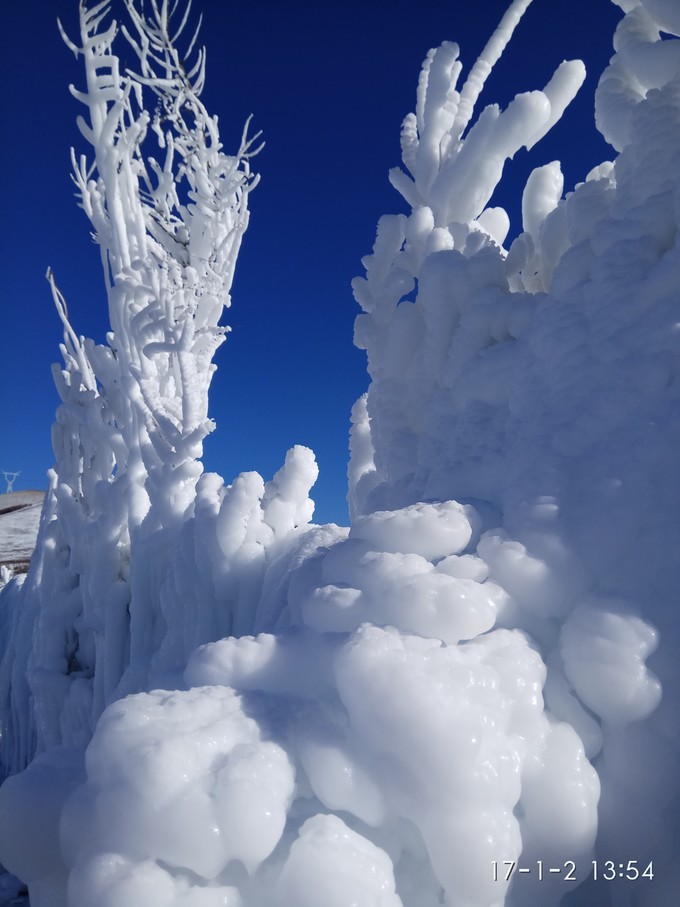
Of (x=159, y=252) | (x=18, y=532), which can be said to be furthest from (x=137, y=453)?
(x=18, y=532)

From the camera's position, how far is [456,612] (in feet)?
4.74

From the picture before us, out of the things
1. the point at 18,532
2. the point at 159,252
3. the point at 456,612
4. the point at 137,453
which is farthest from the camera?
the point at 18,532

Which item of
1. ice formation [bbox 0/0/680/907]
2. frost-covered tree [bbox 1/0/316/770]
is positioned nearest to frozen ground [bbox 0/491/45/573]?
frost-covered tree [bbox 1/0/316/770]

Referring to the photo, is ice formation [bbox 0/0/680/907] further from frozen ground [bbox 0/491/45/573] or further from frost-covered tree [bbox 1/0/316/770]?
frozen ground [bbox 0/491/45/573]

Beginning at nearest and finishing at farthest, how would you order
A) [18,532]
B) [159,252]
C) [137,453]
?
[137,453], [159,252], [18,532]

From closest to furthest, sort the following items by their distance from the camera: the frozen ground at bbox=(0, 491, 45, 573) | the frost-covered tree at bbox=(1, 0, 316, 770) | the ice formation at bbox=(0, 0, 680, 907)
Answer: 1. the ice formation at bbox=(0, 0, 680, 907)
2. the frost-covered tree at bbox=(1, 0, 316, 770)
3. the frozen ground at bbox=(0, 491, 45, 573)

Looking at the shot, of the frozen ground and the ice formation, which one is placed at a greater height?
the frozen ground

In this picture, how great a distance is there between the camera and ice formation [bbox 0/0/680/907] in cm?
116

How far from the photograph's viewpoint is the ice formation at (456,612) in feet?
3.80

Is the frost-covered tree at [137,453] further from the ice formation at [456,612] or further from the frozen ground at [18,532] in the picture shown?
the frozen ground at [18,532]

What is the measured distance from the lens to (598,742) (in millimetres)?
1439

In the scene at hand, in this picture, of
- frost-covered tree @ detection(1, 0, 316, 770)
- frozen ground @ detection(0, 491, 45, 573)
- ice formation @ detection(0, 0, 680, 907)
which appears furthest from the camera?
frozen ground @ detection(0, 491, 45, 573)

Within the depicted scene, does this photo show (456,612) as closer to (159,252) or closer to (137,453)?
(137,453)

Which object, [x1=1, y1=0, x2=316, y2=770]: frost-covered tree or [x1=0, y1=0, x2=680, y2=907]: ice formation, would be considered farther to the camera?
[x1=1, y1=0, x2=316, y2=770]: frost-covered tree
